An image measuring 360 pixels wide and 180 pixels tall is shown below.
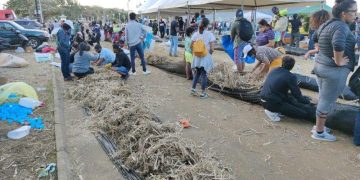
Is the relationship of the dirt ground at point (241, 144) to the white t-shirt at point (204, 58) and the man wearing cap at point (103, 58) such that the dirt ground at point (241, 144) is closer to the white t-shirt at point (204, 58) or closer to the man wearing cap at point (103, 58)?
the white t-shirt at point (204, 58)

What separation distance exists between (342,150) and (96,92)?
463cm

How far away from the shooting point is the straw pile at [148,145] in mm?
3279

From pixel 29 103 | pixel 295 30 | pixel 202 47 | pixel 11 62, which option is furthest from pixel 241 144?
pixel 295 30

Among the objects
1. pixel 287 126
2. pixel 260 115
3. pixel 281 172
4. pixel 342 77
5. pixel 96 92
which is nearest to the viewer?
pixel 281 172

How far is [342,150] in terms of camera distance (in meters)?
4.11

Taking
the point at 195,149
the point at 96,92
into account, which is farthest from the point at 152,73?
the point at 195,149

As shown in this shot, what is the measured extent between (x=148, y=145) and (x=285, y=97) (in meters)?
2.53

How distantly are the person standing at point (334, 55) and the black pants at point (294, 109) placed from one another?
1.83 ft

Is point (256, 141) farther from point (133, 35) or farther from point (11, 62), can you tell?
point (11, 62)

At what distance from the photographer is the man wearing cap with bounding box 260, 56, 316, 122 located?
499 centimetres

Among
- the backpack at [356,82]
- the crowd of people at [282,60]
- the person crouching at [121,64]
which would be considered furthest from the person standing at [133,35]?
the backpack at [356,82]

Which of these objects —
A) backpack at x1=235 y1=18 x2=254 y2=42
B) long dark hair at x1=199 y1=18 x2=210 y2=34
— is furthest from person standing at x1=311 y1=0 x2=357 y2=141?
backpack at x1=235 y1=18 x2=254 y2=42

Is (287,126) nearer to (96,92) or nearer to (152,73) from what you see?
(96,92)

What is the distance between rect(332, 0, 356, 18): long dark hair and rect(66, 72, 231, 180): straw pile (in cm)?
229
